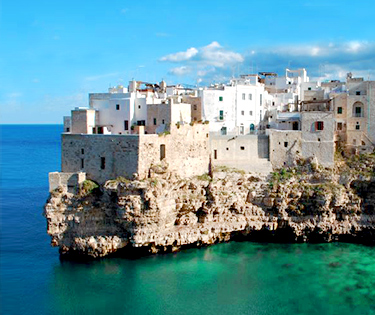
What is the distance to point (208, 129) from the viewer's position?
104 feet

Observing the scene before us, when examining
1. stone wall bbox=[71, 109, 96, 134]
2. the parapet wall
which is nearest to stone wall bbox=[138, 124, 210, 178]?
the parapet wall

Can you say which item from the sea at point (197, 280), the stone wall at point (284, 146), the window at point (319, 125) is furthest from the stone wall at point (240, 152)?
the sea at point (197, 280)

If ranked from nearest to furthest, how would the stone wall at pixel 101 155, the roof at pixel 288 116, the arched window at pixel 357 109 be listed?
1. the stone wall at pixel 101 155
2. the arched window at pixel 357 109
3. the roof at pixel 288 116

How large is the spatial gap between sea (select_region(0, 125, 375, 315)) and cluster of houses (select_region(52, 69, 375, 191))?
5.38 meters

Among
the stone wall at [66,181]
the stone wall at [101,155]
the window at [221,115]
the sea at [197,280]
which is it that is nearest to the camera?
the sea at [197,280]

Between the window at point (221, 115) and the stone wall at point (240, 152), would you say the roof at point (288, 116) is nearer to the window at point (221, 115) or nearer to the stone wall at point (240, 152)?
the stone wall at point (240, 152)

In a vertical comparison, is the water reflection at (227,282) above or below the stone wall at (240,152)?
below

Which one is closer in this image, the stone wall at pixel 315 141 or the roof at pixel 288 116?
the stone wall at pixel 315 141

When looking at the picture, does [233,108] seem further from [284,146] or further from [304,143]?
[304,143]

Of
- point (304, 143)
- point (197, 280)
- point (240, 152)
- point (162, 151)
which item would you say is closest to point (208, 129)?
point (240, 152)

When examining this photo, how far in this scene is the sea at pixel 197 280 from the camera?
2248 centimetres

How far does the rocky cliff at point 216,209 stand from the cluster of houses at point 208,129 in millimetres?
1010

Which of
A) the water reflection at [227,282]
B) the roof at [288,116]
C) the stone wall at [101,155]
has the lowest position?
the water reflection at [227,282]

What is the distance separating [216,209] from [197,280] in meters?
5.69
